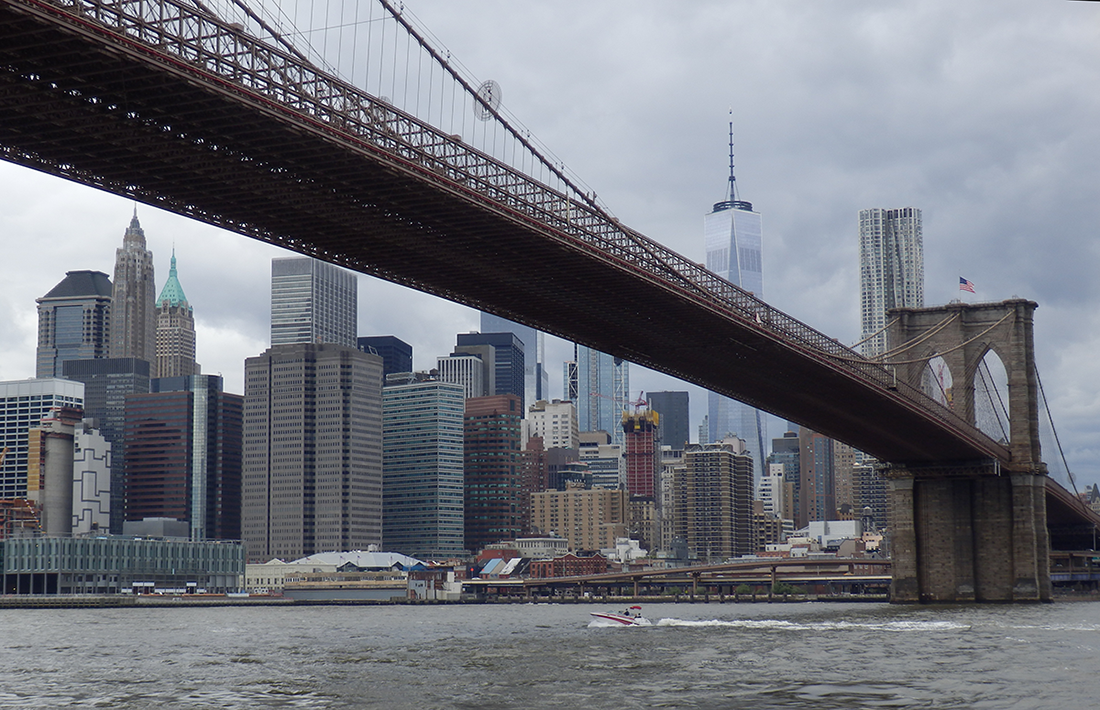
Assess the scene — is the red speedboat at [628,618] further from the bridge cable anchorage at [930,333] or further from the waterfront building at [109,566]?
the waterfront building at [109,566]

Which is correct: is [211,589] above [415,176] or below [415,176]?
below

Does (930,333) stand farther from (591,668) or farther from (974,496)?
(591,668)

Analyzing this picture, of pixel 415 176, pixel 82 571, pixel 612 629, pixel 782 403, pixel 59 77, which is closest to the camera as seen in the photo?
pixel 59 77

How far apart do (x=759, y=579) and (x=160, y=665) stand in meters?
138

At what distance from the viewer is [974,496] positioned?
82.1 m

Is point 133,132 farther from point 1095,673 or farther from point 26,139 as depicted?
point 1095,673

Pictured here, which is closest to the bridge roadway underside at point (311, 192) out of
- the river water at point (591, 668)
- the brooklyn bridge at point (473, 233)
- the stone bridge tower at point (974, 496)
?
the brooklyn bridge at point (473, 233)

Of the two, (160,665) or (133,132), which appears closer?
(133,132)

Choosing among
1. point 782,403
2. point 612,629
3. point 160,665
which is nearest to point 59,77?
point 160,665

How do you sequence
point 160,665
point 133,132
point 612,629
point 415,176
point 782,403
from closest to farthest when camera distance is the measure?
point 133,132, point 415,176, point 160,665, point 612,629, point 782,403

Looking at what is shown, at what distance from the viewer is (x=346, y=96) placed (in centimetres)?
3531

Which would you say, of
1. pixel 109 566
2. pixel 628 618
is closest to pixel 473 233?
pixel 628 618

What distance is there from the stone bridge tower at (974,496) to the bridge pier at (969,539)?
6cm

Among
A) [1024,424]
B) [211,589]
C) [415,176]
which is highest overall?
[415,176]
